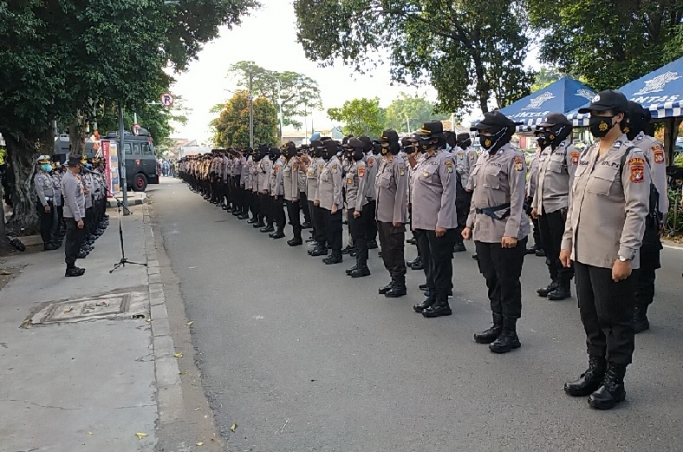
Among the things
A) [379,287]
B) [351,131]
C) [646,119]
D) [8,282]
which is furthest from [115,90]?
[351,131]

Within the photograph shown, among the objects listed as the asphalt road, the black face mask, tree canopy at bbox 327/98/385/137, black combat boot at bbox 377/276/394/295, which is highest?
tree canopy at bbox 327/98/385/137

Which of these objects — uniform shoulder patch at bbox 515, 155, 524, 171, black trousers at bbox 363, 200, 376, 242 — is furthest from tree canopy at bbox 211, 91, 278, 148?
uniform shoulder patch at bbox 515, 155, 524, 171

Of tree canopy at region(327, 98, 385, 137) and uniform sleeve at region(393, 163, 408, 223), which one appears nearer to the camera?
uniform sleeve at region(393, 163, 408, 223)

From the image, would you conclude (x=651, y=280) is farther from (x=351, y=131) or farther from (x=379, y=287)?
(x=351, y=131)

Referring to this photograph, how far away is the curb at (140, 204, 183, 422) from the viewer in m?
4.27

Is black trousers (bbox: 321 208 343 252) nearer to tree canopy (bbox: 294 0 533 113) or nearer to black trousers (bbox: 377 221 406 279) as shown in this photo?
black trousers (bbox: 377 221 406 279)

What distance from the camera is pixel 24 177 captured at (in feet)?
47.0

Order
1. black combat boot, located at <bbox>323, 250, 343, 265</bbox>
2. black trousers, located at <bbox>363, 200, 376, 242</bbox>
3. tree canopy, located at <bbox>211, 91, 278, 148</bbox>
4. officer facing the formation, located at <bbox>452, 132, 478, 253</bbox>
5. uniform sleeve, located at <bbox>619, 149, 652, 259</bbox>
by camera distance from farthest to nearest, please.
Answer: tree canopy, located at <bbox>211, 91, 278, 148</bbox> < officer facing the formation, located at <bbox>452, 132, 478, 253</bbox> < black combat boot, located at <bbox>323, 250, 343, 265</bbox> < black trousers, located at <bbox>363, 200, 376, 242</bbox> < uniform sleeve, located at <bbox>619, 149, 652, 259</bbox>

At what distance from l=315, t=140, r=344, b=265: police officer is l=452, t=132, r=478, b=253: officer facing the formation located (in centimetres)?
191

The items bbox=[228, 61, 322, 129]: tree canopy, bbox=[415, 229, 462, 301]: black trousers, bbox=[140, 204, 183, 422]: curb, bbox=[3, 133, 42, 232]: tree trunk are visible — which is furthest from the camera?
bbox=[228, 61, 322, 129]: tree canopy

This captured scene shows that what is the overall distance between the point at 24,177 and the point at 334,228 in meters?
8.89

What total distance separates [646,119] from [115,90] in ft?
36.5

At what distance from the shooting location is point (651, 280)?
5.53m

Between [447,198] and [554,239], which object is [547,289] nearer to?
[554,239]
